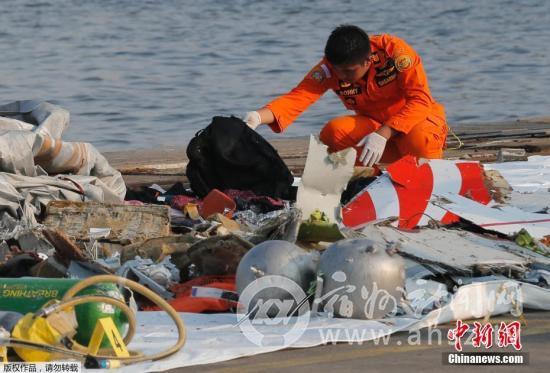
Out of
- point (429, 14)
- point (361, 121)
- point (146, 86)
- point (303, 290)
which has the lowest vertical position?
point (429, 14)

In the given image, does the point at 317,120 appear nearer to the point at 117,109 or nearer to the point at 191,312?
the point at 117,109

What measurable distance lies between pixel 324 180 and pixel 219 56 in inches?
388

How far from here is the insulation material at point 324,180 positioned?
5.49 m

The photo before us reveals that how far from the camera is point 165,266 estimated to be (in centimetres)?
480

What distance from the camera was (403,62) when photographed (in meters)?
6.47

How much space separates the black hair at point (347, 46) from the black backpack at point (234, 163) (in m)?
0.57

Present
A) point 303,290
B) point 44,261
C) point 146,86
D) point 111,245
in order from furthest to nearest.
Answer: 1. point 146,86
2. point 111,245
3. point 44,261
4. point 303,290

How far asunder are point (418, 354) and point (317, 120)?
769 centimetres

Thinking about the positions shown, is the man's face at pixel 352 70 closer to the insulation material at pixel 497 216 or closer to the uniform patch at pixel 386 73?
the uniform patch at pixel 386 73

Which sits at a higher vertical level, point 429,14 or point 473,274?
point 473,274

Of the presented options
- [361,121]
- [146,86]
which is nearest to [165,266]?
[361,121]

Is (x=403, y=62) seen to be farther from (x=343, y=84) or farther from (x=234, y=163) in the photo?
(x=234, y=163)

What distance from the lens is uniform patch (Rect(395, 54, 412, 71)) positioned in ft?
21.2

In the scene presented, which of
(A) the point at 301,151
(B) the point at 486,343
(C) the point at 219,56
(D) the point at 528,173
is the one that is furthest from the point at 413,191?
(C) the point at 219,56
